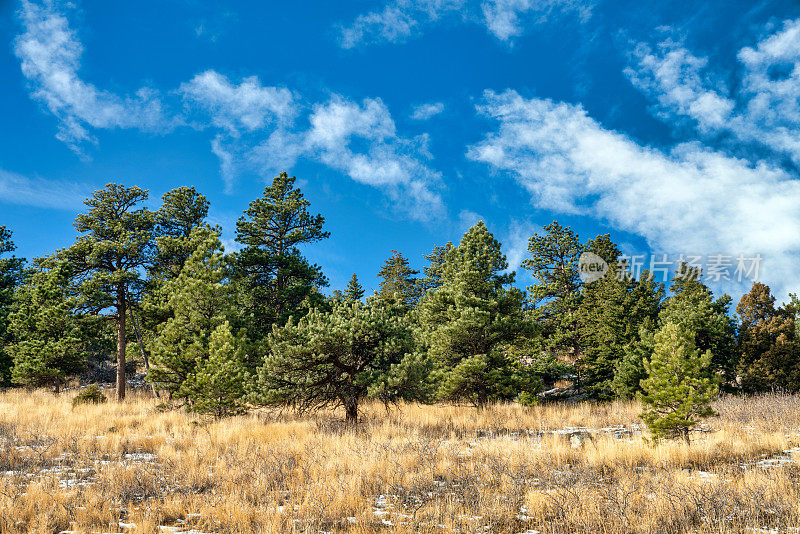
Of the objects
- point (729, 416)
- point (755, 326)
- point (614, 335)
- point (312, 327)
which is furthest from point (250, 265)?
point (755, 326)

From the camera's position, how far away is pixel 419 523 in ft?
19.7

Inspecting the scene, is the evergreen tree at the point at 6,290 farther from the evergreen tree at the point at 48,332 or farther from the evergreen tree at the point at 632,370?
the evergreen tree at the point at 632,370

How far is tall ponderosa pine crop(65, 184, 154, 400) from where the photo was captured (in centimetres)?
2320

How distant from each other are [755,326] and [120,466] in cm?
2936

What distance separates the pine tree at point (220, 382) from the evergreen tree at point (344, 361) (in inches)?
112

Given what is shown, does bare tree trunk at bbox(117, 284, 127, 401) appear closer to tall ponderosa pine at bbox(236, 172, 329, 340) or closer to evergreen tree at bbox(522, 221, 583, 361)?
tall ponderosa pine at bbox(236, 172, 329, 340)

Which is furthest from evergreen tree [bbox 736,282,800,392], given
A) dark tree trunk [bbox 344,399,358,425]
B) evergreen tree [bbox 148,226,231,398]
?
evergreen tree [bbox 148,226,231,398]

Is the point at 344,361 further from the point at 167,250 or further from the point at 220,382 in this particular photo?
the point at 167,250

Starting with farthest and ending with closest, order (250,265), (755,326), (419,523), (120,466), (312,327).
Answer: (250,265), (755,326), (312,327), (120,466), (419,523)

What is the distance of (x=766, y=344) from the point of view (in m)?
22.8

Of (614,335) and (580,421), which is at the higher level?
(614,335)

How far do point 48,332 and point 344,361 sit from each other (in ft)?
71.1

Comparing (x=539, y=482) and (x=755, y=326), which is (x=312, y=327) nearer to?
(x=539, y=482)

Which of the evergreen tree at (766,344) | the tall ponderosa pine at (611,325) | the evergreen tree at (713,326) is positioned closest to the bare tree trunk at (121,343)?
the tall ponderosa pine at (611,325)
